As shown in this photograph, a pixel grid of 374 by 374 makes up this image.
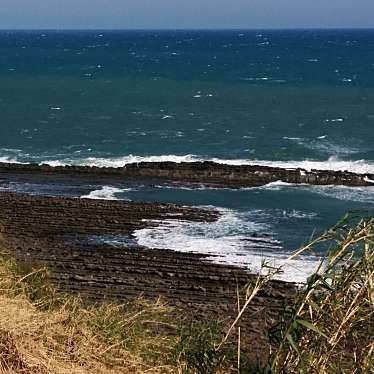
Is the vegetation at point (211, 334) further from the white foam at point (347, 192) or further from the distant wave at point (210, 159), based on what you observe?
the distant wave at point (210, 159)

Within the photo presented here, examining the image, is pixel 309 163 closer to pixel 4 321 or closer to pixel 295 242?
pixel 295 242

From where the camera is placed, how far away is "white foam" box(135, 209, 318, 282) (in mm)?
23453

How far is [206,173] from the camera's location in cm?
3831

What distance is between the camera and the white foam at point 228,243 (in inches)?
923

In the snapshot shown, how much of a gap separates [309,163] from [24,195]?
16270mm

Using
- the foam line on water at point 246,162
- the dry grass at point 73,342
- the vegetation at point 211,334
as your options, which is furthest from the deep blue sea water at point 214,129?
the vegetation at point 211,334

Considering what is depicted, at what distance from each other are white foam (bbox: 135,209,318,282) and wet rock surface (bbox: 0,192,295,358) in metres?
0.59

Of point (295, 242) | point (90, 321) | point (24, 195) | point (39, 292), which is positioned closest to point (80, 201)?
point (24, 195)

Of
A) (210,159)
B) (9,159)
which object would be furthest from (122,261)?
(9,159)

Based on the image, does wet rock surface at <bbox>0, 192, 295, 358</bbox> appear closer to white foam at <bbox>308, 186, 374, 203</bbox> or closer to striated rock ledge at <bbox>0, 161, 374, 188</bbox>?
striated rock ledge at <bbox>0, 161, 374, 188</bbox>

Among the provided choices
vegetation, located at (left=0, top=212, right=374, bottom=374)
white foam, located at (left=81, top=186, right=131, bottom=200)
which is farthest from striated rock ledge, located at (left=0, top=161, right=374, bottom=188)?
vegetation, located at (left=0, top=212, right=374, bottom=374)

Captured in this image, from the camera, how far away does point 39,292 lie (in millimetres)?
12219

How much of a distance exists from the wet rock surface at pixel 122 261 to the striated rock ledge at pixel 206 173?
6.52 meters

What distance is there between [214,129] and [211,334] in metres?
44.6
